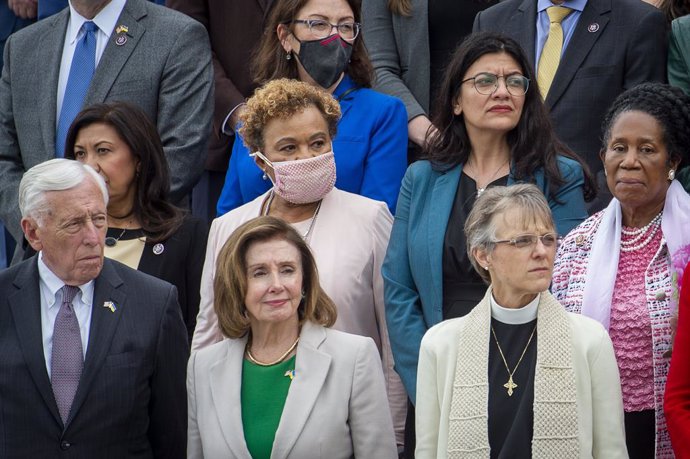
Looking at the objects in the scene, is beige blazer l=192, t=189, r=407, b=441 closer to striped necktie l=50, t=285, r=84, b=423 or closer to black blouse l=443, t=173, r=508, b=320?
black blouse l=443, t=173, r=508, b=320

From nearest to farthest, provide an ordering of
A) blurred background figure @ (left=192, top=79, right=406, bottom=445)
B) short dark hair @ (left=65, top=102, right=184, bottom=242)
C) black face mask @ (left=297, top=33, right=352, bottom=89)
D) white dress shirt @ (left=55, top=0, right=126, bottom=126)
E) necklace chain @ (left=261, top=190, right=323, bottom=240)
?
1. blurred background figure @ (left=192, top=79, right=406, bottom=445)
2. necklace chain @ (left=261, top=190, right=323, bottom=240)
3. short dark hair @ (left=65, top=102, right=184, bottom=242)
4. black face mask @ (left=297, top=33, right=352, bottom=89)
5. white dress shirt @ (left=55, top=0, right=126, bottom=126)

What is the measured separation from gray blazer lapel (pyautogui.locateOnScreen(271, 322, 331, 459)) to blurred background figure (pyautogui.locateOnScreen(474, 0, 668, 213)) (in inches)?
82.2

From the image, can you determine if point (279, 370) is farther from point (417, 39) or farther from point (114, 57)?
point (417, 39)

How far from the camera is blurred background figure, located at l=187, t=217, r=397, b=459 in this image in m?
5.64

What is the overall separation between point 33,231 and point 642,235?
8.69 ft

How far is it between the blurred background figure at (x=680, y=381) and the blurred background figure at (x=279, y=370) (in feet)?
3.70

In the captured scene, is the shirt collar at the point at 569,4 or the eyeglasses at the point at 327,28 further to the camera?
the shirt collar at the point at 569,4

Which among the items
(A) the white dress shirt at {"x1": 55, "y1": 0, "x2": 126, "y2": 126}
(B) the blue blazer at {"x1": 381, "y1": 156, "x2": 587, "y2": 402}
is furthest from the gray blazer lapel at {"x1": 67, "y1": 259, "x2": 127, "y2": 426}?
(A) the white dress shirt at {"x1": 55, "y1": 0, "x2": 126, "y2": 126}

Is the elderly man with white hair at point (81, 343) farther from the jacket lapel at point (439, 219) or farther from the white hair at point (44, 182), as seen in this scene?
the jacket lapel at point (439, 219)

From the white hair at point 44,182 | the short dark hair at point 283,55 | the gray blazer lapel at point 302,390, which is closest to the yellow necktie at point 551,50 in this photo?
the short dark hair at point 283,55

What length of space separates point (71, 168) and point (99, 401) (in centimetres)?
104

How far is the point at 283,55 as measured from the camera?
743 cm

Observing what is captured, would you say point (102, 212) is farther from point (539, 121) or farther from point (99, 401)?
point (539, 121)

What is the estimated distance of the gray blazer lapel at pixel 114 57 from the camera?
25.4 ft
